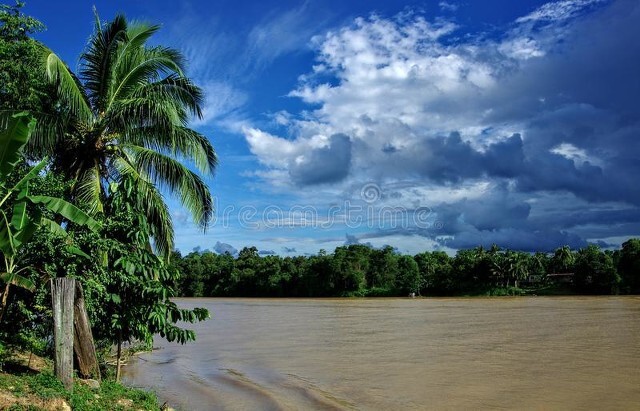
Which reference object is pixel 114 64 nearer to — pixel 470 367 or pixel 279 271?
pixel 470 367

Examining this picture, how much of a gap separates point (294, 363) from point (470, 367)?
15.0 feet

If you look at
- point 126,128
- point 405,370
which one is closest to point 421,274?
point 405,370

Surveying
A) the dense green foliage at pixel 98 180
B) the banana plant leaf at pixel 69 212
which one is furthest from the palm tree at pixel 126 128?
the banana plant leaf at pixel 69 212

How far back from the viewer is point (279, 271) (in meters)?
76.7

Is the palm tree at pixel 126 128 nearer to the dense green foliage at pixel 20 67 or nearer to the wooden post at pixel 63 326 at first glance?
the dense green foliage at pixel 20 67

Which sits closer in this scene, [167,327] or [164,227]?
[167,327]

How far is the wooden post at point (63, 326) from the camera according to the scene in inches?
248

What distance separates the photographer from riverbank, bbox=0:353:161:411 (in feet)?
18.6

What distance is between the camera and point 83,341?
737 cm

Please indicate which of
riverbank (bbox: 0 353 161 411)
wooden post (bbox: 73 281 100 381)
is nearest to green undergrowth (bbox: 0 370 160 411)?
riverbank (bbox: 0 353 161 411)

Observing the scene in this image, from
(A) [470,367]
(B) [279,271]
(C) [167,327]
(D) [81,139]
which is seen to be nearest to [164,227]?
(D) [81,139]

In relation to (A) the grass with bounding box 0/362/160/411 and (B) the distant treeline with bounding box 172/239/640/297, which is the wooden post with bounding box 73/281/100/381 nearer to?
(A) the grass with bounding box 0/362/160/411

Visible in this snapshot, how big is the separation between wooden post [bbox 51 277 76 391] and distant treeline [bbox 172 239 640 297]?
56801 millimetres

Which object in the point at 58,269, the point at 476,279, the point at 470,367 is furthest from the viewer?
the point at 476,279
